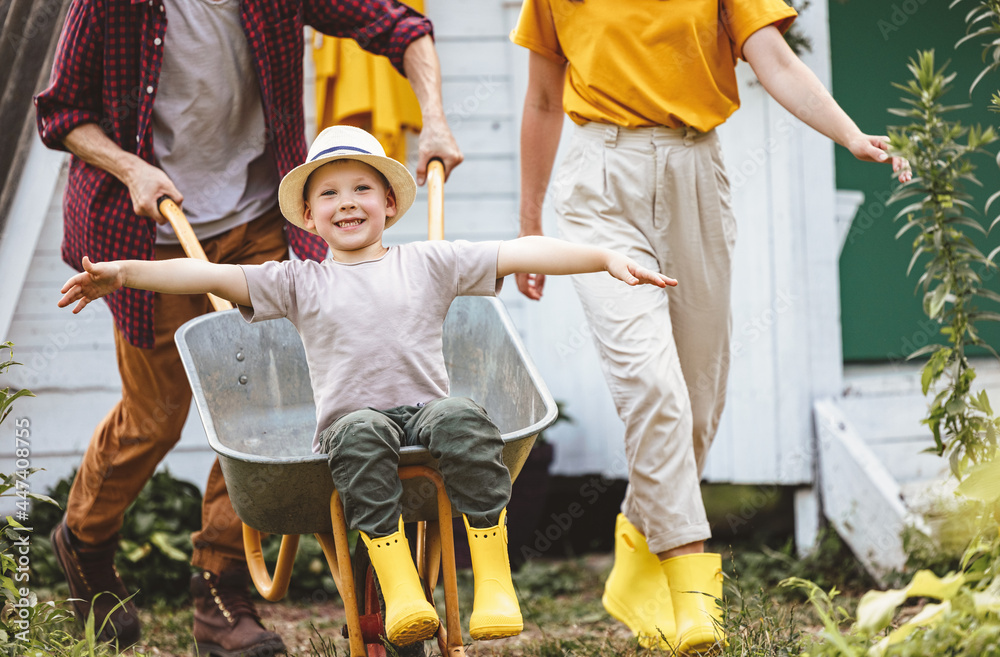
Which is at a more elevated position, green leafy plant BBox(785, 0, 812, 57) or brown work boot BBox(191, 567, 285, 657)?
green leafy plant BBox(785, 0, 812, 57)

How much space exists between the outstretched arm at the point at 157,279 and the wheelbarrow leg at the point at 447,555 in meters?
0.52

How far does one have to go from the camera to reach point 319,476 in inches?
75.1

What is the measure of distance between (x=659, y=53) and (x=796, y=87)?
0.34 metres

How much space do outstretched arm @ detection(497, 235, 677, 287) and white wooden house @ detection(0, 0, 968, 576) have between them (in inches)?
93.1

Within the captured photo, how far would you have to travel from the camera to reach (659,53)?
8.41 ft

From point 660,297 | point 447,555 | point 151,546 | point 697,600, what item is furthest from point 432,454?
point 151,546

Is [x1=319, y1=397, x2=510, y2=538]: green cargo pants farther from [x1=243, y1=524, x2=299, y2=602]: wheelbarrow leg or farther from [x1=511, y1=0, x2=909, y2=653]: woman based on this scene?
[x1=511, y1=0, x2=909, y2=653]: woman

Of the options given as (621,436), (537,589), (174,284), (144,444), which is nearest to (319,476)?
(174,284)

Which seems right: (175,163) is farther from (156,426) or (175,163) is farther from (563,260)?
(563,260)

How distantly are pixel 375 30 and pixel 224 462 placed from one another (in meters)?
1.51

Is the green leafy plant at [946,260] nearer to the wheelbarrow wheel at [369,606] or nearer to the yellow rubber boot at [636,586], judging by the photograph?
the yellow rubber boot at [636,586]

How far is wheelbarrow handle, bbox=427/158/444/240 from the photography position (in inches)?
98.8

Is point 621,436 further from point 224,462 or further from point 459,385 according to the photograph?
point 224,462

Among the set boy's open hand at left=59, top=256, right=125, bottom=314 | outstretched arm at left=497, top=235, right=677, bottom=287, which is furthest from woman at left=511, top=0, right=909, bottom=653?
boy's open hand at left=59, top=256, right=125, bottom=314
